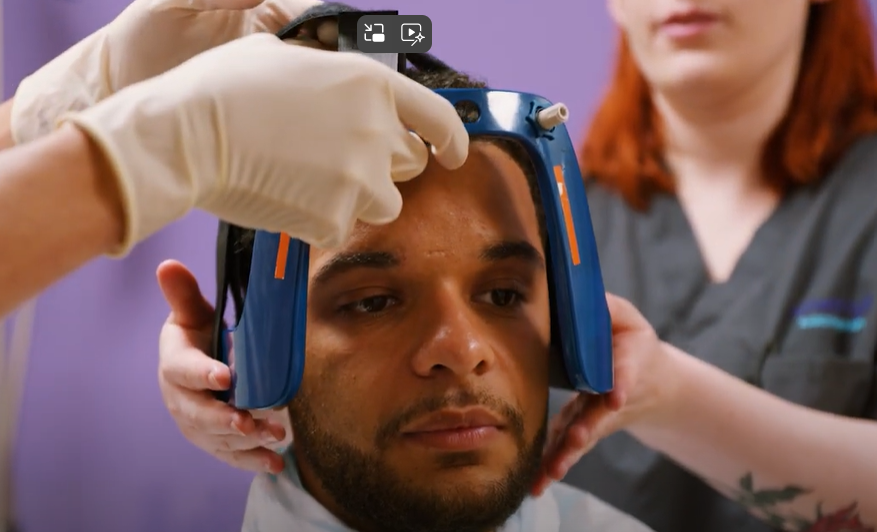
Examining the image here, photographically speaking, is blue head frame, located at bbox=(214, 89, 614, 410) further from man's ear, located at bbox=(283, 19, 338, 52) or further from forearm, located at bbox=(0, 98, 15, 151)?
forearm, located at bbox=(0, 98, 15, 151)

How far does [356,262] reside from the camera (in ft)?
3.02

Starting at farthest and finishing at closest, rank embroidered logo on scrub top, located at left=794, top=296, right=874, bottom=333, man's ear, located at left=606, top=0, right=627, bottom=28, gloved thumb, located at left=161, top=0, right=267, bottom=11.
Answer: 1. man's ear, located at left=606, top=0, right=627, bottom=28
2. embroidered logo on scrub top, located at left=794, top=296, right=874, bottom=333
3. gloved thumb, located at left=161, top=0, right=267, bottom=11

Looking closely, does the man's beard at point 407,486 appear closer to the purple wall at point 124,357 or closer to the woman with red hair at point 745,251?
the woman with red hair at point 745,251

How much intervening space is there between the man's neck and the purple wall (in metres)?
0.17

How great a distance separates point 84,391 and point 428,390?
927 millimetres

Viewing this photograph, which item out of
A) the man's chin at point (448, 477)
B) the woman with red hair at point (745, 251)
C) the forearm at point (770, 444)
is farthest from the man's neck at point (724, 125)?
the man's chin at point (448, 477)

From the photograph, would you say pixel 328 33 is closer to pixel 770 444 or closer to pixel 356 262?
pixel 356 262

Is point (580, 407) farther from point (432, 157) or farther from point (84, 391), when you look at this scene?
point (84, 391)

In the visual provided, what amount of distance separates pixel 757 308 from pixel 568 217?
504 mm

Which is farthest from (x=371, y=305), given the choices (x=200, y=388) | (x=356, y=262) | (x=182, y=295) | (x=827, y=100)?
(x=827, y=100)

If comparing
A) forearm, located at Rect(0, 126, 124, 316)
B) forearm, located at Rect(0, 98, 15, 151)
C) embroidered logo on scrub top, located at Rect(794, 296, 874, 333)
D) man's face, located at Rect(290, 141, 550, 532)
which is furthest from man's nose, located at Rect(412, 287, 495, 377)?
forearm, located at Rect(0, 98, 15, 151)

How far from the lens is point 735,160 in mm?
1382

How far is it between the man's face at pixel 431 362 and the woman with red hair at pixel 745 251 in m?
0.28

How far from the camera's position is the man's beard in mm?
899
